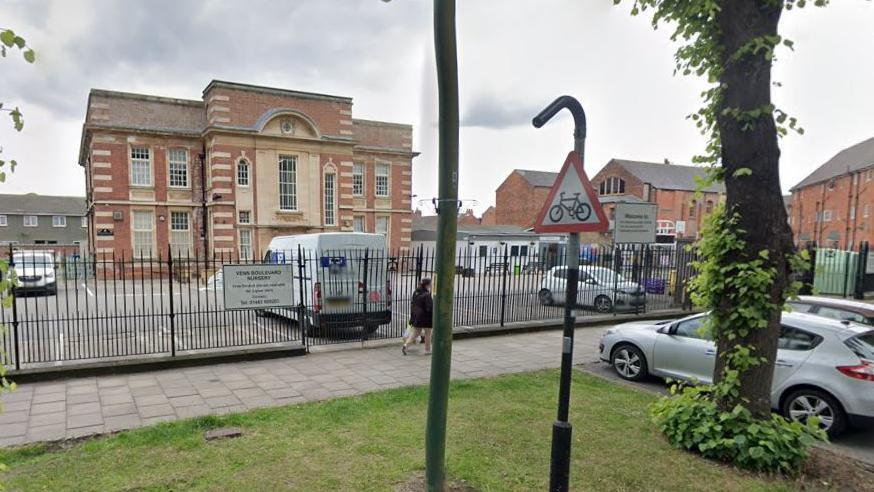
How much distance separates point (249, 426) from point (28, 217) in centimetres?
6705

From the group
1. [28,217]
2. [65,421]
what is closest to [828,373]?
[65,421]

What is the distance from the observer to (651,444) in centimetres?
492

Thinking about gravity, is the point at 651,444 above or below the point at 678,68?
below

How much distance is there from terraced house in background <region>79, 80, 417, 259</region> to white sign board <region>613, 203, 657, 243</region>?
2177cm

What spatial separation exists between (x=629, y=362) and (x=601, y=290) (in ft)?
21.9

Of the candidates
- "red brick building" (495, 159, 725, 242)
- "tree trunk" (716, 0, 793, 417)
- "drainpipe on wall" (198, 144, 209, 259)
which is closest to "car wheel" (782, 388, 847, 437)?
"tree trunk" (716, 0, 793, 417)

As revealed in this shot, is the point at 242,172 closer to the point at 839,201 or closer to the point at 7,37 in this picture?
the point at 7,37

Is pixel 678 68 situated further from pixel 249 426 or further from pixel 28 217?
pixel 28 217

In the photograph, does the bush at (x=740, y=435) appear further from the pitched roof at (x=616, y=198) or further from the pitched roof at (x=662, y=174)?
the pitched roof at (x=662, y=174)

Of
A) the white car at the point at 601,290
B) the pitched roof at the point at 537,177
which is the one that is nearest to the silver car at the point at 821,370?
the white car at the point at 601,290

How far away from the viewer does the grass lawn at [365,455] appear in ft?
13.2

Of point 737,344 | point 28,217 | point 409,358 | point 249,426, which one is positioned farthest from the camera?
point 28,217

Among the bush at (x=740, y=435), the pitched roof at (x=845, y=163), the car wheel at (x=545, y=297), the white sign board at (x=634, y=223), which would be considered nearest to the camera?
the bush at (x=740, y=435)

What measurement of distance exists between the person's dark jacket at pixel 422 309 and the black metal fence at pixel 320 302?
3.32 feet
